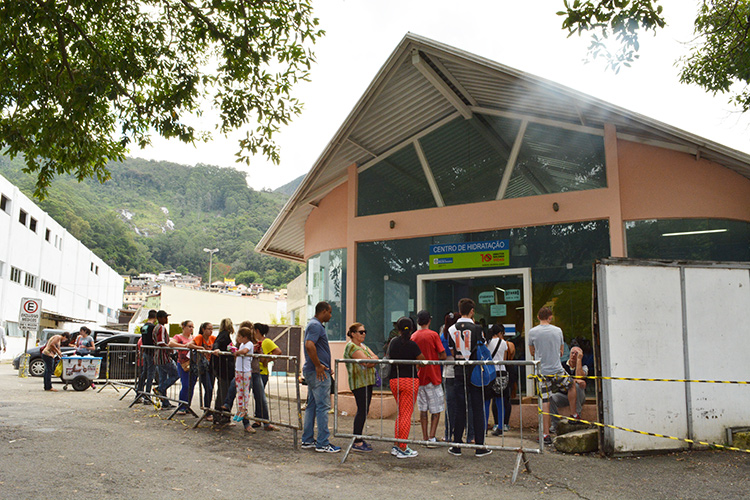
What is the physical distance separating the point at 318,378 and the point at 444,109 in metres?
6.54

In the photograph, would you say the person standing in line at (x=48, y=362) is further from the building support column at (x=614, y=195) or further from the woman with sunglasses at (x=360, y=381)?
the building support column at (x=614, y=195)

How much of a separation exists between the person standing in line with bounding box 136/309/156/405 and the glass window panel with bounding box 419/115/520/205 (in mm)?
6283

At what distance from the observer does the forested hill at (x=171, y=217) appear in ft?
337

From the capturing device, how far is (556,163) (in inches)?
428

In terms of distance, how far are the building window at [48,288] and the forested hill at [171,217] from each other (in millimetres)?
39909

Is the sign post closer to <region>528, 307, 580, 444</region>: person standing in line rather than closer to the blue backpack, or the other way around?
the blue backpack

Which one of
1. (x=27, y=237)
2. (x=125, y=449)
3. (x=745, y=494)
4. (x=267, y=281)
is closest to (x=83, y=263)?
(x=27, y=237)

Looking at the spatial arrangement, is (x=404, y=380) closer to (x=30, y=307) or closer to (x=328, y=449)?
(x=328, y=449)

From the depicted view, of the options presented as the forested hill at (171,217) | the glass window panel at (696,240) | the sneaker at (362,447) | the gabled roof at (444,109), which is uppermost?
the forested hill at (171,217)

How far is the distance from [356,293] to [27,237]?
36.1 meters

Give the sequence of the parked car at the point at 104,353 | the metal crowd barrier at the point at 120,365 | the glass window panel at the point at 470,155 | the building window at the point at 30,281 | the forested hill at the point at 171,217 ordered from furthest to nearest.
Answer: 1. the forested hill at the point at 171,217
2. the building window at the point at 30,281
3. the parked car at the point at 104,353
4. the metal crowd barrier at the point at 120,365
5. the glass window panel at the point at 470,155

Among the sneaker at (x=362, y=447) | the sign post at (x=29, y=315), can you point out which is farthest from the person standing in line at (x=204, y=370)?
the sign post at (x=29, y=315)

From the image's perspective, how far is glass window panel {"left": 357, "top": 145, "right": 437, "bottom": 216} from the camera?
12266mm

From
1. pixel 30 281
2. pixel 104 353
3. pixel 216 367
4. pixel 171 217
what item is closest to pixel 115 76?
pixel 216 367
